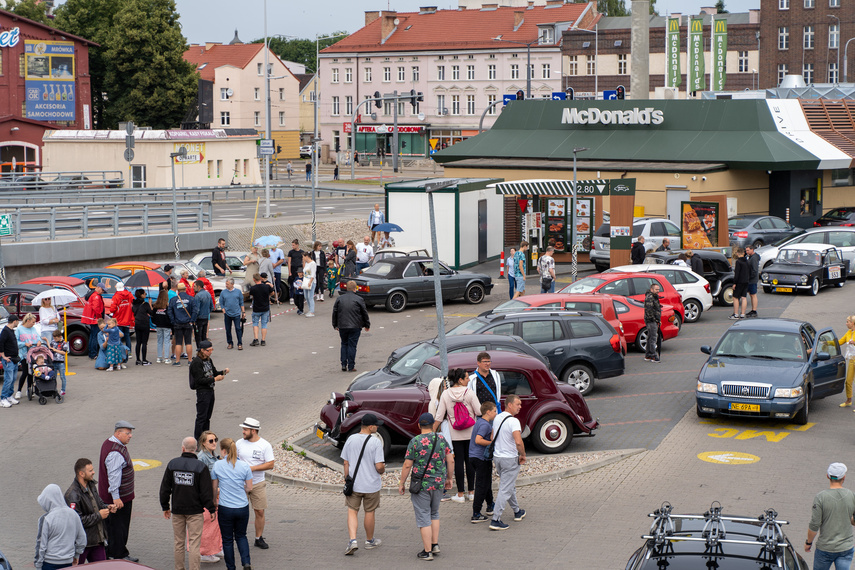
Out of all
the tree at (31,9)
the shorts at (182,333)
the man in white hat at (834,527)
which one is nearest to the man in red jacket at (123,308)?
the shorts at (182,333)

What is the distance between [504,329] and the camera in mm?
18688

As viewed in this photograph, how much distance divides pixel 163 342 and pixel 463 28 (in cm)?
8327

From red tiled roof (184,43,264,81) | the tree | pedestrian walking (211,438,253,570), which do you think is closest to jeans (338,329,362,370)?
pedestrian walking (211,438,253,570)

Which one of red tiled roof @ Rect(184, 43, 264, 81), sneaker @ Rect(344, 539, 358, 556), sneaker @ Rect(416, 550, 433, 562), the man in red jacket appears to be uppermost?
red tiled roof @ Rect(184, 43, 264, 81)

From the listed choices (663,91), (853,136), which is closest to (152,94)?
(663,91)

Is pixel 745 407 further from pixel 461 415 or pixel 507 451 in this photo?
pixel 507 451

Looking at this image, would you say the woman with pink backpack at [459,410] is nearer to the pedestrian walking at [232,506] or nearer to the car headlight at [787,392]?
the pedestrian walking at [232,506]

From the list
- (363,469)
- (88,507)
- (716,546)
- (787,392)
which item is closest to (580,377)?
(787,392)

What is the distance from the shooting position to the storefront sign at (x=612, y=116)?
137 feet

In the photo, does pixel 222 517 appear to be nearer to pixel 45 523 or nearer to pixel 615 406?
pixel 45 523

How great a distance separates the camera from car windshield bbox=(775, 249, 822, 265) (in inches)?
1188

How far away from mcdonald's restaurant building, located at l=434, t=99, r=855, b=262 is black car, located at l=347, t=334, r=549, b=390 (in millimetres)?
18391

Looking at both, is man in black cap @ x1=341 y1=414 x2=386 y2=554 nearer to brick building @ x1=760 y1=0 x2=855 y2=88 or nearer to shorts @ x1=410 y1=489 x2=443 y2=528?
Answer: shorts @ x1=410 y1=489 x2=443 y2=528

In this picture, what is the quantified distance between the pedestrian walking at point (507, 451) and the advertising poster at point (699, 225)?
23.7 m
